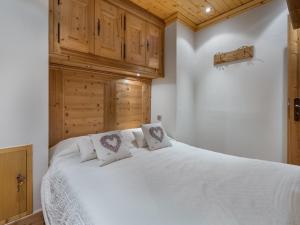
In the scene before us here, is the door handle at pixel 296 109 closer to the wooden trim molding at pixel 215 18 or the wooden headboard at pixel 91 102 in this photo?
the wooden trim molding at pixel 215 18

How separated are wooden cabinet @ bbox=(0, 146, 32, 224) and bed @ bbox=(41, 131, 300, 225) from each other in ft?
0.59

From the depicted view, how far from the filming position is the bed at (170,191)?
3.01 feet

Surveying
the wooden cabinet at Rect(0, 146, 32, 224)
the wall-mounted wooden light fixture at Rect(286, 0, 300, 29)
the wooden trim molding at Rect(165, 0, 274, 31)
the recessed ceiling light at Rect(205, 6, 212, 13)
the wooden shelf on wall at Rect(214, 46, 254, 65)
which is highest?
the recessed ceiling light at Rect(205, 6, 212, 13)

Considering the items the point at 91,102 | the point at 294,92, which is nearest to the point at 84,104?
the point at 91,102

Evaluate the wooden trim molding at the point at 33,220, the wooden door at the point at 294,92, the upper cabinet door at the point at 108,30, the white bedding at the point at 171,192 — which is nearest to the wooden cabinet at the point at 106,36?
the upper cabinet door at the point at 108,30

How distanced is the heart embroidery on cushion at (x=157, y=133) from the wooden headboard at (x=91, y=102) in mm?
588

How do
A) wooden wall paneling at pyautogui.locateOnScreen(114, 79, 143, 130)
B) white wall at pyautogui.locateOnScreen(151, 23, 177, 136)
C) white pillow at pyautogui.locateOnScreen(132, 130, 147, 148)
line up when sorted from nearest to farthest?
white pillow at pyautogui.locateOnScreen(132, 130, 147, 148)
wooden wall paneling at pyautogui.locateOnScreen(114, 79, 143, 130)
white wall at pyautogui.locateOnScreen(151, 23, 177, 136)

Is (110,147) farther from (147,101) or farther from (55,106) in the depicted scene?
(147,101)

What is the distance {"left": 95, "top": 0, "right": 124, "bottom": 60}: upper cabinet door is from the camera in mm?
2068

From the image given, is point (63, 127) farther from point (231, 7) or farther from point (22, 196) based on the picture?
point (231, 7)

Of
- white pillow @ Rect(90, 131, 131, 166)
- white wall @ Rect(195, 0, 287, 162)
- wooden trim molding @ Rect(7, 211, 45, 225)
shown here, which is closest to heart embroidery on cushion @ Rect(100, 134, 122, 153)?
white pillow @ Rect(90, 131, 131, 166)

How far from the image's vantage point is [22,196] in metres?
1.57

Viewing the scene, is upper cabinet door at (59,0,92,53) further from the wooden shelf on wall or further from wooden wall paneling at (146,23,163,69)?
the wooden shelf on wall

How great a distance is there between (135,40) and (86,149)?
1693 mm
